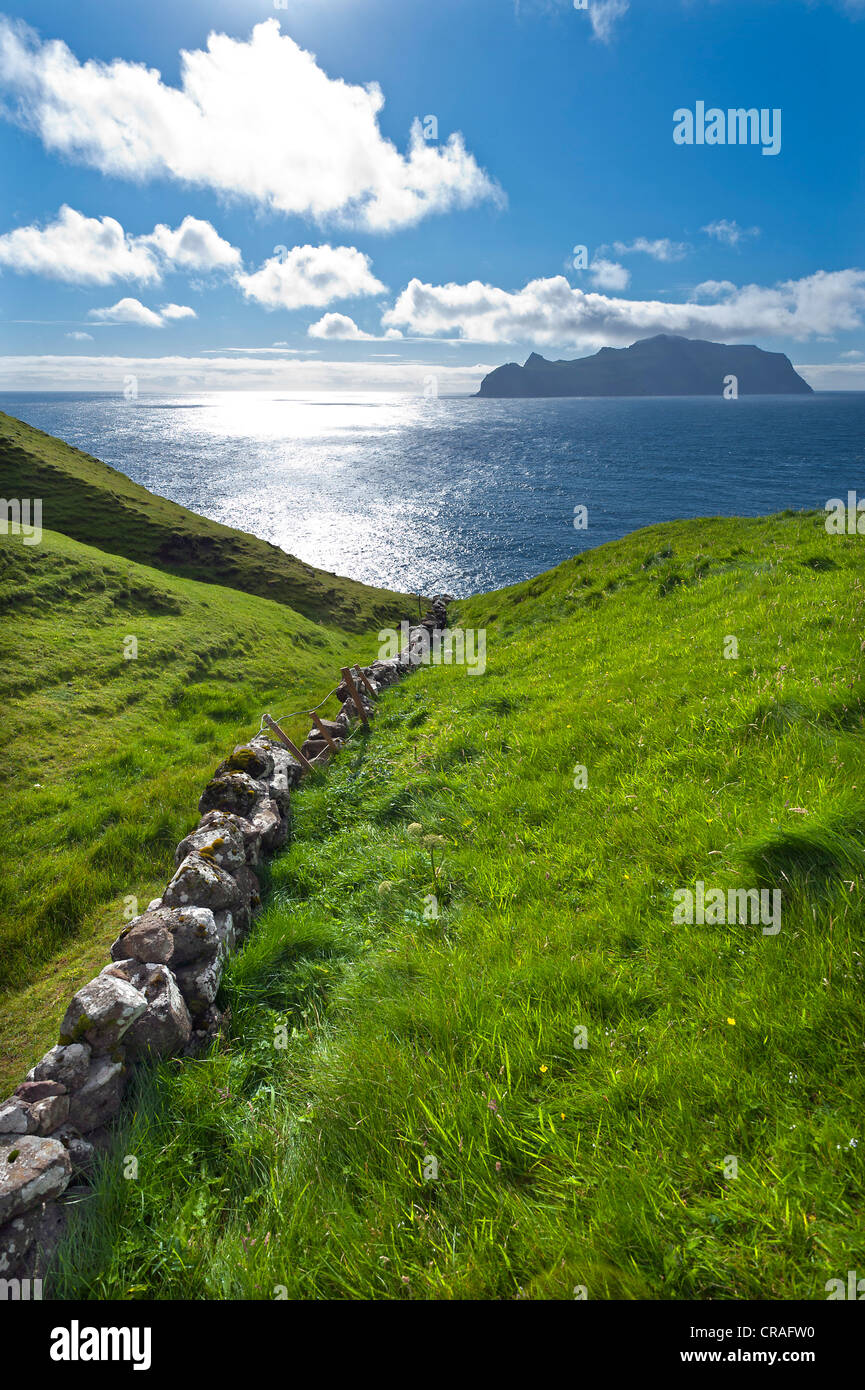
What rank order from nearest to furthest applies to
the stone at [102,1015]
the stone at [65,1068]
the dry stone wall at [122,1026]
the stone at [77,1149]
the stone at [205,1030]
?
the dry stone wall at [122,1026] < the stone at [77,1149] < the stone at [65,1068] < the stone at [102,1015] < the stone at [205,1030]

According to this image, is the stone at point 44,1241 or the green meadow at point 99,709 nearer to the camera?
the stone at point 44,1241

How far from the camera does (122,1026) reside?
5.00m

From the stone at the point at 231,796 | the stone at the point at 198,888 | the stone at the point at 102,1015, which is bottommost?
the stone at the point at 102,1015

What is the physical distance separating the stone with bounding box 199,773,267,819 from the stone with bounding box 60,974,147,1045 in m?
4.76

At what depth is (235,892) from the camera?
746cm

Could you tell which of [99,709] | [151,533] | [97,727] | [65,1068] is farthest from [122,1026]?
[151,533]

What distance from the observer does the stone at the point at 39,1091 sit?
4.52 m

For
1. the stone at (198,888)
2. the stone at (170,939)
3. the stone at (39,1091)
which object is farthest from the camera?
the stone at (198,888)

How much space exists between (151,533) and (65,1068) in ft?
175

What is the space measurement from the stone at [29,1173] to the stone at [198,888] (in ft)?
9.41

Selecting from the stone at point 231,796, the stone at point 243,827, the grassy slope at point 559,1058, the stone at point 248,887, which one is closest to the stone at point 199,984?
the grassy slope at point 559,1058

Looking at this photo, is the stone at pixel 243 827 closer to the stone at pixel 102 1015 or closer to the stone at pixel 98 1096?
the stone at pixel 102 1015

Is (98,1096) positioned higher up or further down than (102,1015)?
A: further down

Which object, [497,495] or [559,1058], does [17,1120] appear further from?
[497,495]
